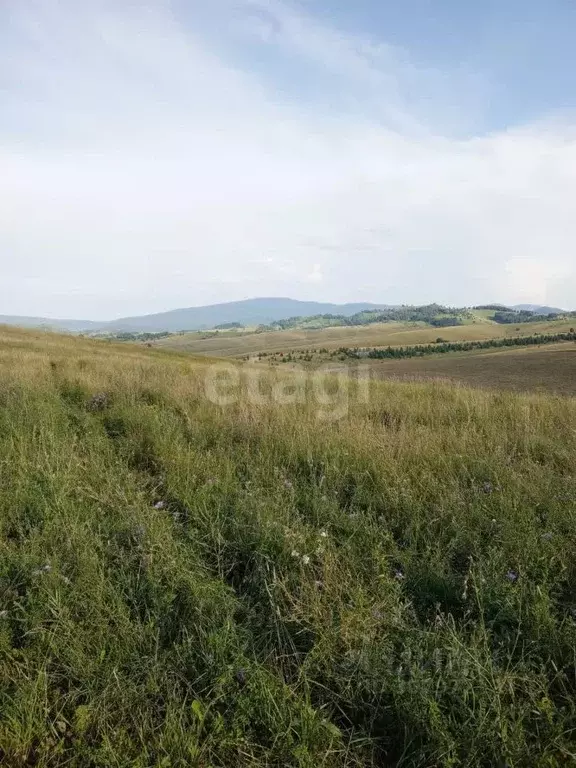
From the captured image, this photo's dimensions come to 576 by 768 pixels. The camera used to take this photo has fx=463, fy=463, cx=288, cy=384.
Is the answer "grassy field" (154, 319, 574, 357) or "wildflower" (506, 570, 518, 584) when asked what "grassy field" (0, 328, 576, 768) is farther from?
"grassy field" (154, 319, 574, 357)

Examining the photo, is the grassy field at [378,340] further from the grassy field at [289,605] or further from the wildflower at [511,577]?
the wildflower at [511,577]

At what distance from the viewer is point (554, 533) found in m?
3.33

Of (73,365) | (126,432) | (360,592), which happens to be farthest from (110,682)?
(73,365)

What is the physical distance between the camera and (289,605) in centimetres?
283

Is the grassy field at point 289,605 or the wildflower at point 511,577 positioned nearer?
the grassy field at point 289,605

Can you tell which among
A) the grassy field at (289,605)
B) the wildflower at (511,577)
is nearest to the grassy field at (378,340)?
the grassy field at (289,605)

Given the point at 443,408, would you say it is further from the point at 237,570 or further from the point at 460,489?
the point at 237,570

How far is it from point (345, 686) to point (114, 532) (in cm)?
214

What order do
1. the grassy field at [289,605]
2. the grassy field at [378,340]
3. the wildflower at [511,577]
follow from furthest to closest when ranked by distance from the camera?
the grassy field at [378,340], the wildflower at [511,577], the grassy field at [289,605]

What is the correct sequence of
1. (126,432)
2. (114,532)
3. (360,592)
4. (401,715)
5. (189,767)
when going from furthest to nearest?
(126,432)
(114,532)
(360,592)
(401,715)
(189,767)

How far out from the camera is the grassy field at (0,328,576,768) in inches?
80.7

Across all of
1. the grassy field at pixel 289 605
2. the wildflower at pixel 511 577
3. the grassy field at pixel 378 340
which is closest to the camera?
the grassy field at pixel 289 605

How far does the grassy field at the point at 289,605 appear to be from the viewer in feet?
6.73

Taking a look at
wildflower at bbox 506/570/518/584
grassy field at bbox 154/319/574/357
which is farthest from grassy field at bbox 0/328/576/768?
grassy field at bbox 154/319/574/357
